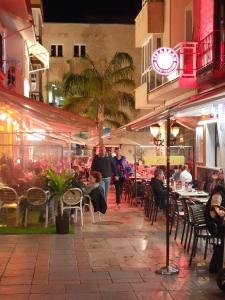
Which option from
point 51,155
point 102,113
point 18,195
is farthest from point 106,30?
point 18,195

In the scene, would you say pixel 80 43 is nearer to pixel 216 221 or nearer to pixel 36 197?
pixel 36 197

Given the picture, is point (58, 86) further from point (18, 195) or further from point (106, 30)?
point (18, 195)

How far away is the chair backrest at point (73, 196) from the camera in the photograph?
12.6 m

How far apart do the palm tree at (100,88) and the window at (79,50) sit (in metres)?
9.40

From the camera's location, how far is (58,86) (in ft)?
131

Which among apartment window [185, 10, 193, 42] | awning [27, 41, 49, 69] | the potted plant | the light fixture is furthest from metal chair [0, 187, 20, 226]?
awning [27, 41, 49, 69]

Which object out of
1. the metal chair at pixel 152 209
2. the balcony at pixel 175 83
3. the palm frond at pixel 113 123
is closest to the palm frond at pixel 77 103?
the palm frond at pixel 113 123

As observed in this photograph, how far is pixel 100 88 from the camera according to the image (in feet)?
102

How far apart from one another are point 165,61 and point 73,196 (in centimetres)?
701

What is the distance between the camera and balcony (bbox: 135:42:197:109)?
17.6 m

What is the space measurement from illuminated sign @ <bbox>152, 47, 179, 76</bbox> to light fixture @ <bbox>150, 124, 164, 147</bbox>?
16.1 ft

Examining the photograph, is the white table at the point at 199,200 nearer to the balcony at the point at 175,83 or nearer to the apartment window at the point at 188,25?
the balcony at the point at 175,83

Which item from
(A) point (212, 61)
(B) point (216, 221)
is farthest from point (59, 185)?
(A) point (212, 61)

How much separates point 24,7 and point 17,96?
7178 mm
